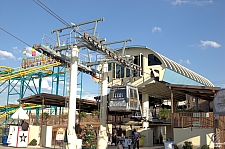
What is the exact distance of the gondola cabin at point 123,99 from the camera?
22.3 metres

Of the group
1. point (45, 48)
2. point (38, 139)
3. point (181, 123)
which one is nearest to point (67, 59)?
point (45, 48)

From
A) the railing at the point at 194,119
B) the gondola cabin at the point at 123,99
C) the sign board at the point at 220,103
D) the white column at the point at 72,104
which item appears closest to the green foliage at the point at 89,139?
the white column at the point at 72,104

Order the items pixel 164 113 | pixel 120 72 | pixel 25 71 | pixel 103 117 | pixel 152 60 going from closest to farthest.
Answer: pixel 103 117 < pixel 152 60 < pixel 164 113 < pixel 120 72 < pixel 25 71

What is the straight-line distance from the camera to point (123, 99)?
22.4 metres

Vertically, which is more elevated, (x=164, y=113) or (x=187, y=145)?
(x=164, y=113)

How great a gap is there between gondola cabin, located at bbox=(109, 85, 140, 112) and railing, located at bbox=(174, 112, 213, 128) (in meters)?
4.24

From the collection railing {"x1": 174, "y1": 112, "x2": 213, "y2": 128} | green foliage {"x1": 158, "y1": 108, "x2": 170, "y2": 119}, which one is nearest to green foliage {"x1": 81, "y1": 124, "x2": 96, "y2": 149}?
railing {"x1": 174, "y1": 112, "x2": 213, "y2": 128}

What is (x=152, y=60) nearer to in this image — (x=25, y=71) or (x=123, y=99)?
(x=123, y=99)

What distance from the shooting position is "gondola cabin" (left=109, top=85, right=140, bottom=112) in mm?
22297

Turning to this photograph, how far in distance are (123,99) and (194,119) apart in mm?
6099

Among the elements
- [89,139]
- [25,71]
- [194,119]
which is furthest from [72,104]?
[25,71]

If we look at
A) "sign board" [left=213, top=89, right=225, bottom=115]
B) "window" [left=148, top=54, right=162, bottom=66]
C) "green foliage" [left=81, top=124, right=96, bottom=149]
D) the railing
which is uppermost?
"window" [left=148, top=54, right=162, bottom=66]

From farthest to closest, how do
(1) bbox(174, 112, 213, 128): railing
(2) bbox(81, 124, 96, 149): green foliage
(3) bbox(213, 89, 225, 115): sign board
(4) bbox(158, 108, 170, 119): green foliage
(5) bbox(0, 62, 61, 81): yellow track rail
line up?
(5) bbox(0, 62, 61, 81): yellow track rail → (4) bbox(158, 108, 170, 119): green foliage → (2) bbox(81, 124, 96, 149): green foliage → (1) bbox(174, 112, 213, 128): railing → (3) bbox(213, 89, 225, 115): sign board

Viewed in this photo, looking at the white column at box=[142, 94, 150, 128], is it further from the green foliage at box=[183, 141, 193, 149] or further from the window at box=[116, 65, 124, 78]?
the green foliage at box=[183, 141, 193, 149]
